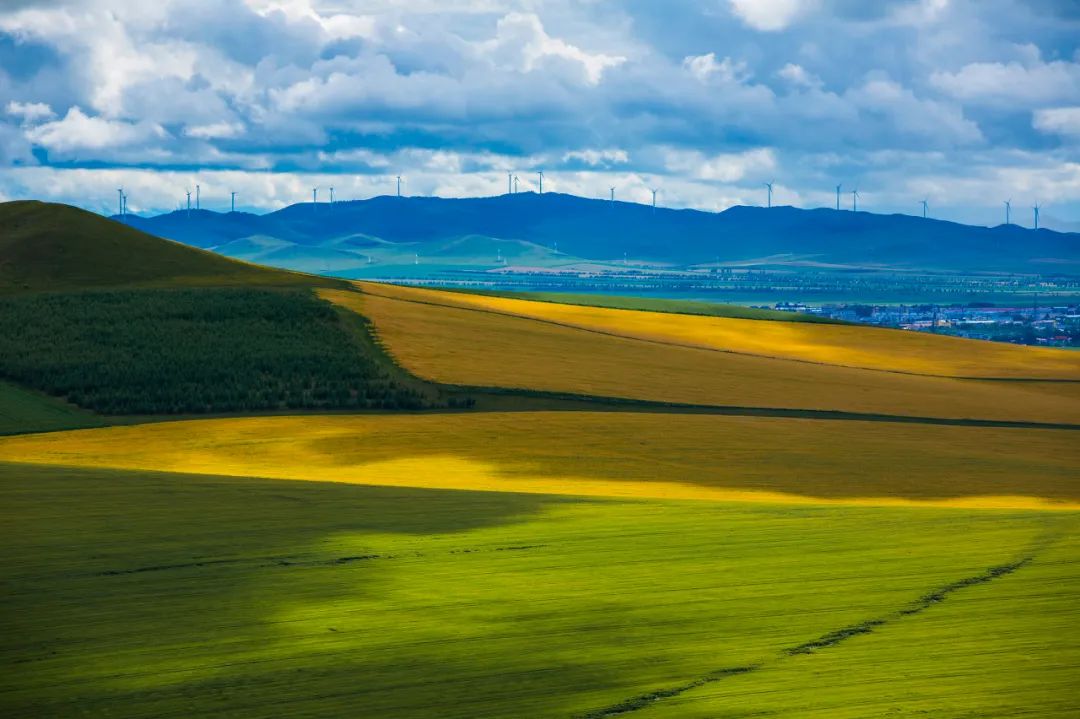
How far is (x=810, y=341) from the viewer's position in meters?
96.4

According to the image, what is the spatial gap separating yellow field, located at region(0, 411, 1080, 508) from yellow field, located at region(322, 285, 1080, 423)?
19.9 ft

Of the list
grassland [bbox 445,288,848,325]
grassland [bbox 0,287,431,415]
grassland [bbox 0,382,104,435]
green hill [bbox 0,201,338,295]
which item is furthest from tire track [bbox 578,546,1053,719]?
grassland [bbox 445,288,848,325]

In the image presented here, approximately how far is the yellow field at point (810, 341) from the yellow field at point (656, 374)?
6444 millimetres

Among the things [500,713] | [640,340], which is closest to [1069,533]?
[500,713]

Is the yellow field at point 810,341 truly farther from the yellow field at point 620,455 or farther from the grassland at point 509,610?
the grassland at point 509,610

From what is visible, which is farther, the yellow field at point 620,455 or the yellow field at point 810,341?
the yellow field at point 810,341

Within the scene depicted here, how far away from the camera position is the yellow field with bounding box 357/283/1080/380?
277ft

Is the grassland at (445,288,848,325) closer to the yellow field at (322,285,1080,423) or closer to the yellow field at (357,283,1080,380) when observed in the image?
the yellow field at (357,283,1080,380)

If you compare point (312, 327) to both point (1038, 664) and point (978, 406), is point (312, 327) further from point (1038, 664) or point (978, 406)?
point (1038, 664)

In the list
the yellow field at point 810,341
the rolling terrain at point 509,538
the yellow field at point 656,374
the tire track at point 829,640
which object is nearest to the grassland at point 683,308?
the yellow field at point 810,341

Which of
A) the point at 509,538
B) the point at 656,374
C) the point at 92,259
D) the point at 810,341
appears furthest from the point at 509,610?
the point at 92,259

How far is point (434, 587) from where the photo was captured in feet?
71.8

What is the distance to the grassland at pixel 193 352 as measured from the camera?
5547 cm

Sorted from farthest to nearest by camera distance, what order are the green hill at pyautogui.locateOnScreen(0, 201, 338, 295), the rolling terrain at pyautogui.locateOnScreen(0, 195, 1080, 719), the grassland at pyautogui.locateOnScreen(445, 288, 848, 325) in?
the grassland at pyautogui.locateOnScreen(445, 288, 848, 325) → the green hill at pyautogui.locateOnScreen(0, 201, 338, 295) → the rolling terrain at pyautogui.locateOnScreen(0, 195, 1080, 719)
